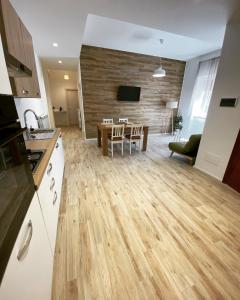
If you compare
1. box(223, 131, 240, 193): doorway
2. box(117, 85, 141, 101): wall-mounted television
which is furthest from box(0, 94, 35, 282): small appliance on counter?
box(117, 85, 141, 101): wall-mounted television

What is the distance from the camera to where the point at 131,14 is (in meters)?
2.20

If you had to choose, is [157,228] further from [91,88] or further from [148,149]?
[91,88]

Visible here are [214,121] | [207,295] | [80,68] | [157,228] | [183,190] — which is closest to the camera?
[207,295]

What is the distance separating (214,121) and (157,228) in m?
2.33

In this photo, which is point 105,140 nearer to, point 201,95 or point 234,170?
point 234,170

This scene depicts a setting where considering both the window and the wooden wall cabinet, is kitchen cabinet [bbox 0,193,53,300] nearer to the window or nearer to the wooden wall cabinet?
the wooden wall cabinet

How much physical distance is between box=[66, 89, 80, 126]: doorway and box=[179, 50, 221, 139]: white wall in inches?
224

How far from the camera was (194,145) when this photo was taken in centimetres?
323

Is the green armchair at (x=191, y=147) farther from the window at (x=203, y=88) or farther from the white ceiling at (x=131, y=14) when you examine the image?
the window at (x=203, y=88)

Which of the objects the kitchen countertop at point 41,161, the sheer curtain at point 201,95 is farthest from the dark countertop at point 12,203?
the sheer curtain at point 201,95

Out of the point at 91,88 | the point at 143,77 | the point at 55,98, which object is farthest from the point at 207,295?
the point at 55,98

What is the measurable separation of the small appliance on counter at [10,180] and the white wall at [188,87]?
6.30m

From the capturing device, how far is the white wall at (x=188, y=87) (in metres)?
5.30

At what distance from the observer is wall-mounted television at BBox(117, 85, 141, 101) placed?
5.06 meters
